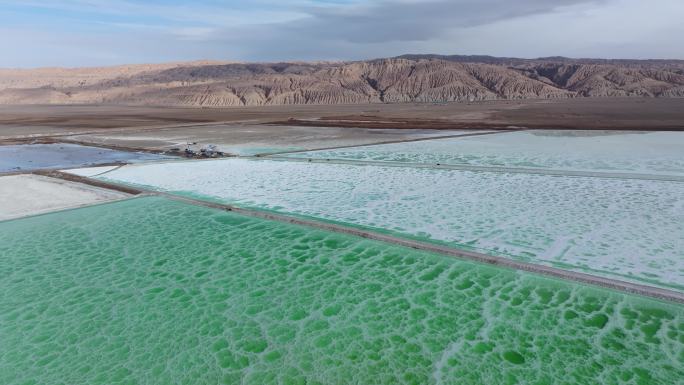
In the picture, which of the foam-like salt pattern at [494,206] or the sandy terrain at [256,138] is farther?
the sandy terrain at [256,138]

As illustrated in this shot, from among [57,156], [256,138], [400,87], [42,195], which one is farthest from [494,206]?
[400,87]

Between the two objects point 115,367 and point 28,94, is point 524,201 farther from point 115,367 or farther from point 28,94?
point 28,94

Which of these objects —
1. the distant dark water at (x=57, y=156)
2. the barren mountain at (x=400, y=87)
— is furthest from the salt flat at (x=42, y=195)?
the barren mountain at (x=400, y=87)

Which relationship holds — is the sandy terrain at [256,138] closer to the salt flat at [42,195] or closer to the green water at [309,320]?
the salt flat at [42,195]

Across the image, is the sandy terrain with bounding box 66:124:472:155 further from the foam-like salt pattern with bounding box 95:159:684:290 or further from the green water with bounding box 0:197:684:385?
the green water with bounding box 0:197:684:385

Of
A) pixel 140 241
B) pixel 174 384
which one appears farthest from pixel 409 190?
pixel 174 384

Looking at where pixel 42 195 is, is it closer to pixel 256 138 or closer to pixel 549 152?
pixel 256 138
